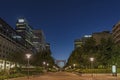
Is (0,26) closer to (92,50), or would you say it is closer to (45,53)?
(45,53)

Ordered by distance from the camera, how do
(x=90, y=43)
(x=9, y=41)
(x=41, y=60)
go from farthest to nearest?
(x=9, y=41) → (x=41, y=60) → (x=90, y=43)

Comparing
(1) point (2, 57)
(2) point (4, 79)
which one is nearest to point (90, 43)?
(2) point (4, 79)

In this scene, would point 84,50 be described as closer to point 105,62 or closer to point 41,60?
point 105,62

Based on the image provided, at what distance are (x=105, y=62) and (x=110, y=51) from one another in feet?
11.3

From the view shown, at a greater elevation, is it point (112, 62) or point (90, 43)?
point (90, 43)

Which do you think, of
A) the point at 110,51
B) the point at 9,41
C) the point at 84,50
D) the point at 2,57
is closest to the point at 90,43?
the point at 84,50

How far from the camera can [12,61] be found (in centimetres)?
12938

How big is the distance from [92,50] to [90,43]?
400cm

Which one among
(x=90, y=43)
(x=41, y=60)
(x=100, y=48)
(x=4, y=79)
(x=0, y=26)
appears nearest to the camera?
(x=4, y=79)

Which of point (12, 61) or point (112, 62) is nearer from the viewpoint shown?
point (112, 62)

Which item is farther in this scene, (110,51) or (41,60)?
(41,60)

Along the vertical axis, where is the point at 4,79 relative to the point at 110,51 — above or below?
below

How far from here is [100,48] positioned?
6850cm

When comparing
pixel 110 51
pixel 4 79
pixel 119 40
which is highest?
pixel 119 40
